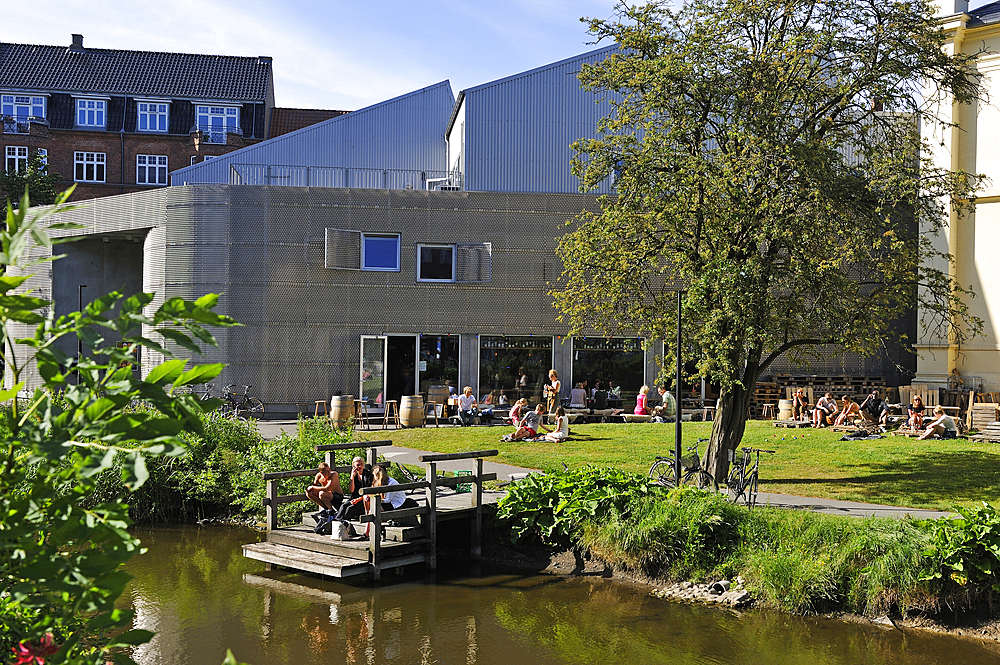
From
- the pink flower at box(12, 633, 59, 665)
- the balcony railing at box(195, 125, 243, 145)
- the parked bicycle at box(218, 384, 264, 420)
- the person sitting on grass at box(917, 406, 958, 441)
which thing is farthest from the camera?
the balcony railing at box(195, 125, 243, 145)

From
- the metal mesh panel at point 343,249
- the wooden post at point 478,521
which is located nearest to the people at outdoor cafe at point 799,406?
the metal mesh panel at point 343,249

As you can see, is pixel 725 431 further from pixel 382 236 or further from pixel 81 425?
pixel 382 236

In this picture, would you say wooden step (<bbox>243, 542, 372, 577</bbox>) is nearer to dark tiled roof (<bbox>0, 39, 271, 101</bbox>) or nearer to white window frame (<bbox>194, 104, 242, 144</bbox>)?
white window frame (<bbox>194, 104, 242, 144</bbox>)

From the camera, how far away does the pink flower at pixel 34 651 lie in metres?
3.52

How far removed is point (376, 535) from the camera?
12664mm

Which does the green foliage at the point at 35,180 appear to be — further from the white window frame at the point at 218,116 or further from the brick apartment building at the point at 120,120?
the white window frame at the point at 218,116

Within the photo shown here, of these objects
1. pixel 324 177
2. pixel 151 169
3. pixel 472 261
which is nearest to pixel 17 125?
pixel 151 169

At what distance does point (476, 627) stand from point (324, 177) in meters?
21.9

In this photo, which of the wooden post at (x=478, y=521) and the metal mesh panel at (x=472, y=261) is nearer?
the wooden post at (x=478, y=521)

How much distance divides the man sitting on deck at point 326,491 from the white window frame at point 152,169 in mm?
42782

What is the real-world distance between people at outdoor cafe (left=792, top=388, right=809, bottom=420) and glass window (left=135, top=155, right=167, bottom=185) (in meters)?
38.3

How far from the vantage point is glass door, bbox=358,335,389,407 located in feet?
94.7

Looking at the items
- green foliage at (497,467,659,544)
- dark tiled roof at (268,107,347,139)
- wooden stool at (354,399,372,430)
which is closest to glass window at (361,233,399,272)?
wooden stool at (354,399,372,430)

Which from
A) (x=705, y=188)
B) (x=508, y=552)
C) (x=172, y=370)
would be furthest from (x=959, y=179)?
(x=172, y=370)
